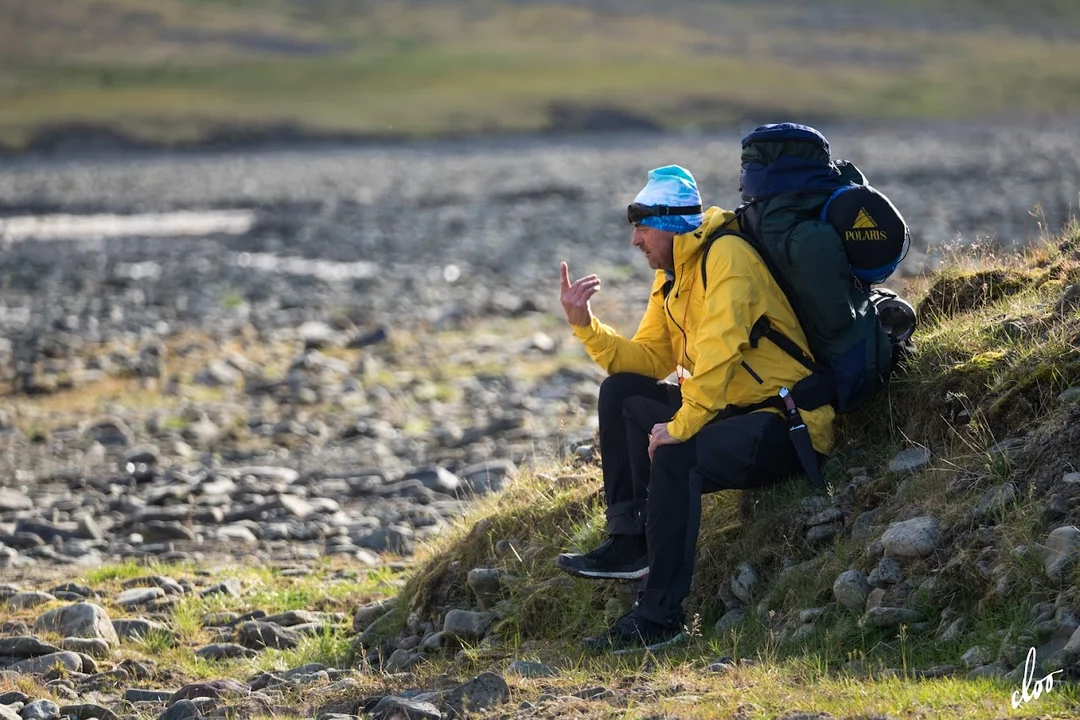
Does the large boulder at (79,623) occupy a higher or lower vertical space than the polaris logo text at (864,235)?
lower

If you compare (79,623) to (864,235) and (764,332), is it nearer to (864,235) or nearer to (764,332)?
(764,332)

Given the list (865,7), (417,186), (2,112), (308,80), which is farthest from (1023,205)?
(865,7)

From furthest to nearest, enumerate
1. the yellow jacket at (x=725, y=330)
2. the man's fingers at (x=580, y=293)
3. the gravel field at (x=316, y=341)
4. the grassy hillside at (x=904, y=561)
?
1. the gravel field at (x=316, y=341)
2. the man's fingers at (x=580, y=293)
3. the yellow jacket at (x=725, y=330)
4. the grassy hillside at (x=904, y=561)

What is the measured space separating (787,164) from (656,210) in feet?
2.47

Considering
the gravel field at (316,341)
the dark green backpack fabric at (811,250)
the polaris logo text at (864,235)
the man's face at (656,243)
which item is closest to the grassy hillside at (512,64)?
the gravel field at (316,341)

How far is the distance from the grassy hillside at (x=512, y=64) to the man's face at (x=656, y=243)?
7782cm

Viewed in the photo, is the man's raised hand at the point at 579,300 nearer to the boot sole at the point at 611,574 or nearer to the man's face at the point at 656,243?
the man's face at the point at 656,243

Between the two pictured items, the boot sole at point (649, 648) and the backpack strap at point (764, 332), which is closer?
the boot sole at point (649, 648)

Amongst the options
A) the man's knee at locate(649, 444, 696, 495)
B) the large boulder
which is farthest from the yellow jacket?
the large boulder

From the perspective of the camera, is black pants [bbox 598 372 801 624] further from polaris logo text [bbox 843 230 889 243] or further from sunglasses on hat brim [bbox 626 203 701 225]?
sunglasses on hat brim [bbox 626 203 701 225]

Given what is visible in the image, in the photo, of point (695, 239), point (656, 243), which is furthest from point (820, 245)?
point (656, 243)

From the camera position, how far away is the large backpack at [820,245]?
25.2 feet

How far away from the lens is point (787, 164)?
7.78m

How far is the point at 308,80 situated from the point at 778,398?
111318 mm
